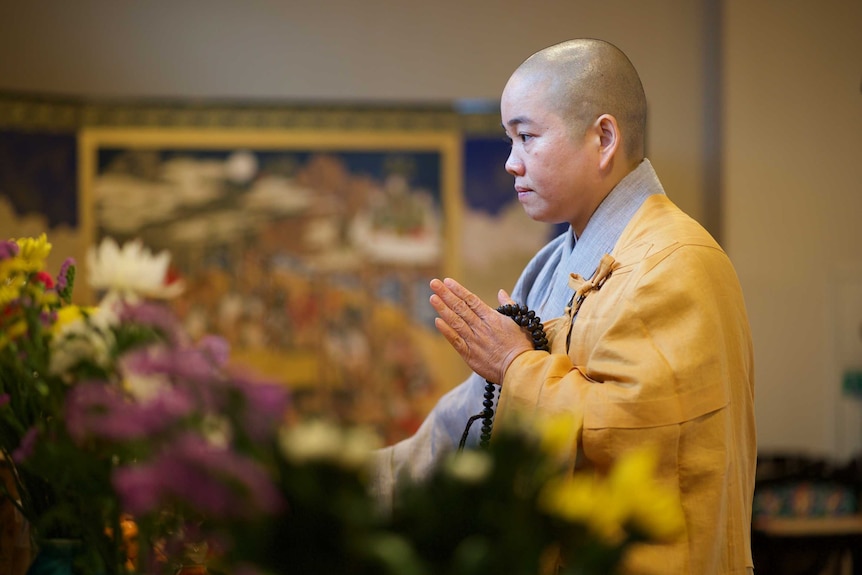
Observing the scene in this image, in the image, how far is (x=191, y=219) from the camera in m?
4.97

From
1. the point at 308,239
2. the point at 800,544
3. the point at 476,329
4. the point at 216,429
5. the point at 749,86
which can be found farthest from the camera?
the point at 749,86

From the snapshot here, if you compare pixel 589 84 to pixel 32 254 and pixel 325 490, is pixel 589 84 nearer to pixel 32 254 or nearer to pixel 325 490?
pixel 32 254

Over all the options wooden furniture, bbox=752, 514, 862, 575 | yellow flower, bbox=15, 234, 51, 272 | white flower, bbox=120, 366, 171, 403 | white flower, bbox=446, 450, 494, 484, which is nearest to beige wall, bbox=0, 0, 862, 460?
wooden furniture, bbox=752, 514, 862, 575

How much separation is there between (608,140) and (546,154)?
0.12m

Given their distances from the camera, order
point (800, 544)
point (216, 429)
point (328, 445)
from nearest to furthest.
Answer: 1. point (328, 445)
2. point (216, 429)
3. point (800, 544)

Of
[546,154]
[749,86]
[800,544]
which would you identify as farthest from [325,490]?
[749,86]

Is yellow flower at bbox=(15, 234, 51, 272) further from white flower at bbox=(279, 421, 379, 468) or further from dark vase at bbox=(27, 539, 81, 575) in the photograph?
white flower at bbox=(279, 421, 379, 468)

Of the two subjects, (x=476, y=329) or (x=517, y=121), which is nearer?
(x=476, y=329)

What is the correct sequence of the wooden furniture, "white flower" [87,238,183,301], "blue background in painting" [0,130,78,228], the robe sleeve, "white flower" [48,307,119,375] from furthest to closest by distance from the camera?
"blue background in painting" [0,130,78,228] < the wooden furniture < the robe sleeve < "white flower" [87,238,183,301] < "white flower" [48,307,119,375]

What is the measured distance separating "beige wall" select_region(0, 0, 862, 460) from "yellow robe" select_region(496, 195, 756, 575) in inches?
144

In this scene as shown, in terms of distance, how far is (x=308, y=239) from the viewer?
507cm

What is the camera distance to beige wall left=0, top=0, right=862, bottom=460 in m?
5.13

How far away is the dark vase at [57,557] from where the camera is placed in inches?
42.9

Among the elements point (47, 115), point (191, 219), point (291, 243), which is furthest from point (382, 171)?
point (47, 115)
